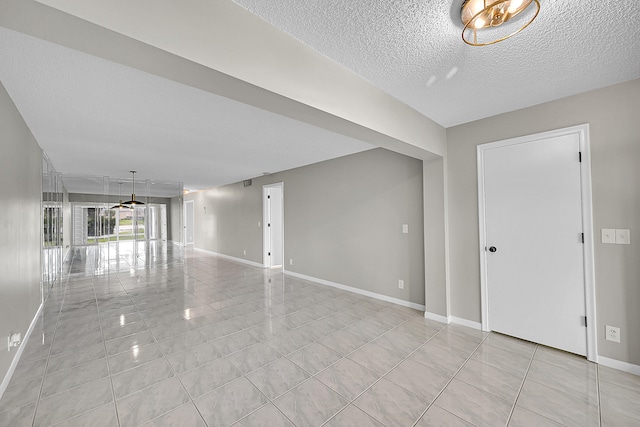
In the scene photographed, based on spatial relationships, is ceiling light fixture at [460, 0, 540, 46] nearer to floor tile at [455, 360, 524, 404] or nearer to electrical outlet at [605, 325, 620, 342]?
floor tile at [455, 360, 524, 404]

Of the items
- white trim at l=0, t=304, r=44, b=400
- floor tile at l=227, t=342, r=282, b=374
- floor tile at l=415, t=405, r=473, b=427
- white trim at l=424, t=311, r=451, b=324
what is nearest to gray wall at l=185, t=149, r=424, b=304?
white trim at l=424, t=311, r=451, b=324

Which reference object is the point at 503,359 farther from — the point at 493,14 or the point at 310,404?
the point at 493,14

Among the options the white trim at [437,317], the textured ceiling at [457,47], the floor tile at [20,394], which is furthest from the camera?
the white trim at [437,317]

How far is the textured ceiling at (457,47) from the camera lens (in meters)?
1.44

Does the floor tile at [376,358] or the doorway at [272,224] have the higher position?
the doorway at [272,224]

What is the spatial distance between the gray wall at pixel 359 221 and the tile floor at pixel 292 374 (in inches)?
26.4

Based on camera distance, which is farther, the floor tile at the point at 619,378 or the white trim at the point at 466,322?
the white trim at the point at 466,322

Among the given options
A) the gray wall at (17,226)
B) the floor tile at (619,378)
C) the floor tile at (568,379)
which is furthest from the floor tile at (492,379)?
the gray wall at (17,226)

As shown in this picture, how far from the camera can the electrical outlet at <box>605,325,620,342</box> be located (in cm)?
226

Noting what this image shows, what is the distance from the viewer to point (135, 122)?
2963mm

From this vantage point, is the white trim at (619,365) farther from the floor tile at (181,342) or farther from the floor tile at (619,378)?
the floor tile at (181,342)

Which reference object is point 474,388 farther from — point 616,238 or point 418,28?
point 418,28

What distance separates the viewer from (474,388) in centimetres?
202

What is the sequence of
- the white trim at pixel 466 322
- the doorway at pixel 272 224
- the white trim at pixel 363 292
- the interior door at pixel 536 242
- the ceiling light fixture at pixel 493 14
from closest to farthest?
the ceiling light fixture at pixel 493 14
the interior door at pixel 536 242
the white trim at pixel 466 322
the white trim at pixel 363 292
the doorway at pixel 272 224
